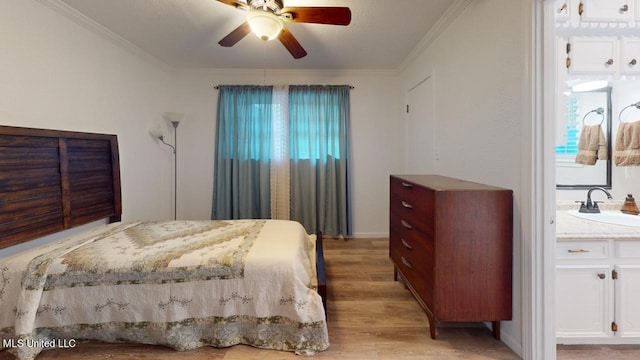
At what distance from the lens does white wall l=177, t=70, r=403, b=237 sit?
3770 millimetres

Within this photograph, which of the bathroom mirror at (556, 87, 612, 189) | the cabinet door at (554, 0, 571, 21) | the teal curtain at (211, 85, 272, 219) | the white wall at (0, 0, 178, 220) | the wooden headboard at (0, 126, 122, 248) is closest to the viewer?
the cabinet door at (554, 0, 571, 21)

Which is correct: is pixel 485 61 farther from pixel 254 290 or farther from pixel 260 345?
pixel 260 345

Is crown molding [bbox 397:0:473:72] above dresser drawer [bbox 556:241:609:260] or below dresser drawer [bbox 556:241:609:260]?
above

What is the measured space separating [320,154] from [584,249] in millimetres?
2801

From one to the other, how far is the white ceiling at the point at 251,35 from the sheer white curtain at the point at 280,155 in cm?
47

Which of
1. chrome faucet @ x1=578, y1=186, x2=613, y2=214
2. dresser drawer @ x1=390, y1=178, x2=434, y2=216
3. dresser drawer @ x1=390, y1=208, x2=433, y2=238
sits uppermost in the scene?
dresser drawer @ x1=390, y1=178, x2=434, y2=216

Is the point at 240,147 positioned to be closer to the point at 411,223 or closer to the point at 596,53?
the point at 411,223

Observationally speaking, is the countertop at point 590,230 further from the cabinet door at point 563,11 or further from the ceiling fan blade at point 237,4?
the ceiling fan blade at point 237,4

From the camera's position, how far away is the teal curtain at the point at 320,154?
3729mm

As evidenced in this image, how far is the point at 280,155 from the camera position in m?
3.75

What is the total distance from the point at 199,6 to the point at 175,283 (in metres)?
2.19

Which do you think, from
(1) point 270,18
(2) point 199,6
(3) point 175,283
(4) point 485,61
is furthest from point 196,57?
(4) point 485,61

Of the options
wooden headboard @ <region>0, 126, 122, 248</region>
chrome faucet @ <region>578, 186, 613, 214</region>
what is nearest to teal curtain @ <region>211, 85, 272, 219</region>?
wooden headboard @ <region>0, 126, 122, 248</region>

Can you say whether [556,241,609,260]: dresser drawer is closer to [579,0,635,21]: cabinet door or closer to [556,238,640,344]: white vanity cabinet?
[556,238,640,344]: white vanity cabinet
